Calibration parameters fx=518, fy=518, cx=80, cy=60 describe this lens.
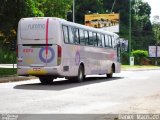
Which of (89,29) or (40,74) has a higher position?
(89,29)

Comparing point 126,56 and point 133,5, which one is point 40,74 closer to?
point 126,56

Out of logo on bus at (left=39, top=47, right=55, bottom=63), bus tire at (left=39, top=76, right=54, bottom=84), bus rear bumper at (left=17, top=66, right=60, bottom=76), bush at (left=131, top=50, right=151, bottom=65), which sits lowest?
bush at (left=131, top=50, right=151, bottom=65)

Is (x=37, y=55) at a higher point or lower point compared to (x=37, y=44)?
lower

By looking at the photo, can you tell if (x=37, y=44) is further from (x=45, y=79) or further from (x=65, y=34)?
(x=45, y=79)

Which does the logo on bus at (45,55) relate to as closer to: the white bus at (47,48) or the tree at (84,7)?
the white bus at (47,48)

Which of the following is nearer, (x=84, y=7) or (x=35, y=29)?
(x=35, y=29)

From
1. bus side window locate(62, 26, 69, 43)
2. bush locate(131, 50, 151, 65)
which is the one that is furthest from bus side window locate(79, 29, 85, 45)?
bush locate(131, 50, 151, 65)

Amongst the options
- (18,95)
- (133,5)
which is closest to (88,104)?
(18,95)

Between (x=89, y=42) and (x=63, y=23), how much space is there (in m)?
4.35

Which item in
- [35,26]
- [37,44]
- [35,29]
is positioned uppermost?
[35,26]

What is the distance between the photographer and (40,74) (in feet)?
81.2

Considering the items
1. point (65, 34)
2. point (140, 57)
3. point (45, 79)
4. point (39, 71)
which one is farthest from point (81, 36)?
point (140, 57)

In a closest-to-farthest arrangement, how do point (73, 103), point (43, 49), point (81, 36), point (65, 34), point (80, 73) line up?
1. point (73, 103)
2. point (43, 49)
3. point (65, 34)
4. point (80, 73)
5. point (81, 36)

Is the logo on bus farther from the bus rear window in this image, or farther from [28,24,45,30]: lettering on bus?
[28,24,45,30]: lettering on bus
